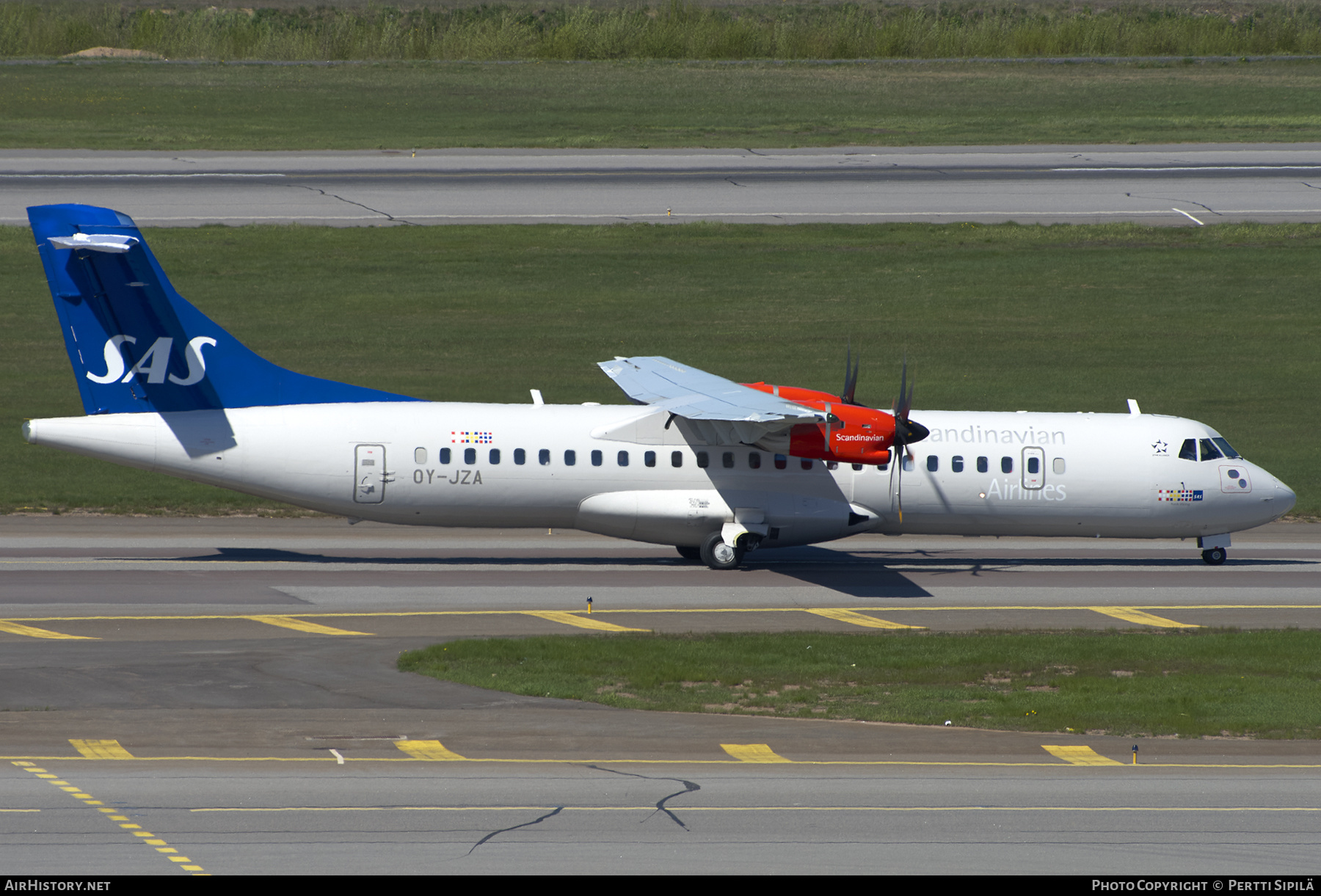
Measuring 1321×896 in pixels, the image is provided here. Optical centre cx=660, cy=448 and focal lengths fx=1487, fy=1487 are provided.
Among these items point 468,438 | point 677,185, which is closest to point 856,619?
point 468,438

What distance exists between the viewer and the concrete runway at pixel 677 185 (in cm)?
6134

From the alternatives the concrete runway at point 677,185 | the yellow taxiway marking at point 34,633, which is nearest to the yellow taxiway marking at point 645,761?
the yellow taxiway marking at point 34,633

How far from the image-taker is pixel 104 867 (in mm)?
15227

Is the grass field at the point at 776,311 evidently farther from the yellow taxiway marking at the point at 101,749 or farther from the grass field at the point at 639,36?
the grass field at the point at 639,36

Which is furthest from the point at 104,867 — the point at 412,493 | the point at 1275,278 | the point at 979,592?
the point at 1275,278

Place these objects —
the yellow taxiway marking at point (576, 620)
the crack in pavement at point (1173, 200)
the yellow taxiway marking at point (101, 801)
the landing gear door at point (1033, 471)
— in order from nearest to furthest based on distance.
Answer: the yellow taxiway marking at point (101, 801), the yellow taxiway marking at point (576, 620), the landing gear door at point (1033, 471), the crack in pavement at point (1173, 200)

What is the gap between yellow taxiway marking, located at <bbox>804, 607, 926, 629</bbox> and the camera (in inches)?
1080

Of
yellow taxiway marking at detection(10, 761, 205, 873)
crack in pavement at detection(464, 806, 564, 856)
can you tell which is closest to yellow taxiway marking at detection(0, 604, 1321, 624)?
yellow taxiway marking at detection(10, 761, 205, 873)

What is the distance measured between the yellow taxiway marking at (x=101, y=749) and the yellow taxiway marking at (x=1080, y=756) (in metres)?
12.1

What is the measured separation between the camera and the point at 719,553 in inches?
1241

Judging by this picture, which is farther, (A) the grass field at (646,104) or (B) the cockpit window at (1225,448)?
(A) the grass field at (646,104)

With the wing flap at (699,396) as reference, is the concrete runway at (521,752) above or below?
below

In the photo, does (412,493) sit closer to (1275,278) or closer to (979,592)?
(979,592)

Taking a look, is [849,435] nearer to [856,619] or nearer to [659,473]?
[856,619]
